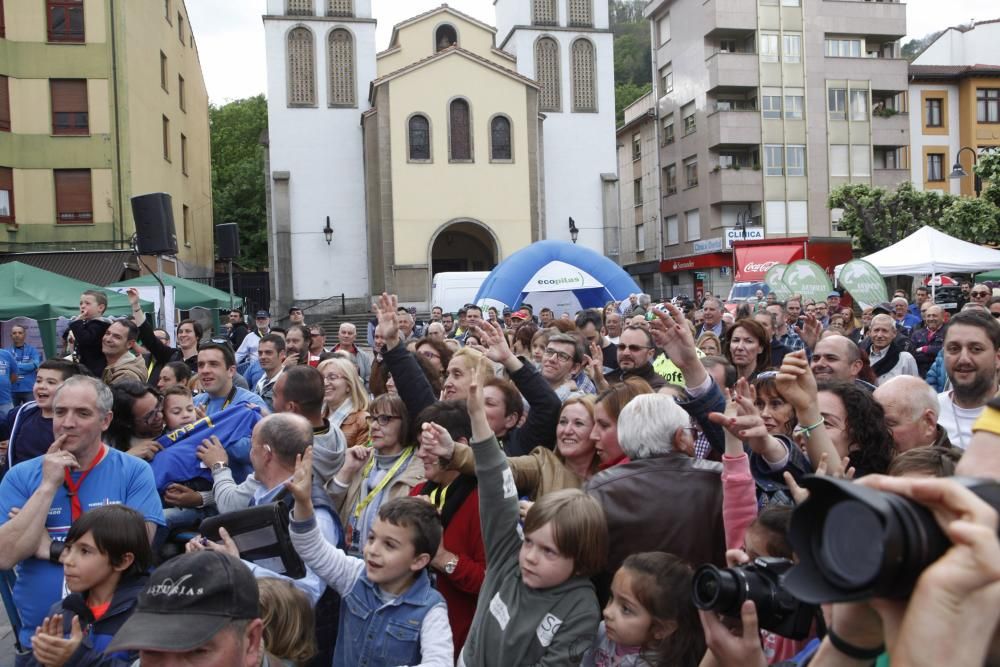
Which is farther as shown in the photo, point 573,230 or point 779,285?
point 573,230

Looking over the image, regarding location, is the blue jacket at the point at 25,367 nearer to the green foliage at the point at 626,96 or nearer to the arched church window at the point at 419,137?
the arched church window at the point at 419,137

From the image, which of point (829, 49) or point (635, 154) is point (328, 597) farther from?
point (635, 154)

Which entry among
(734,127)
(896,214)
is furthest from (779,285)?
(734,127)

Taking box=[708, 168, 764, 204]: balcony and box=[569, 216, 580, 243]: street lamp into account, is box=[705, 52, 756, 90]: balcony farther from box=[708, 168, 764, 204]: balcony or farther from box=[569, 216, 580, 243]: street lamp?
box=[569, 216, 580, 243]: street lamp

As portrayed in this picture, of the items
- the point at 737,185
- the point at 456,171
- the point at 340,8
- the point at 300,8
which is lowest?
the point at 737,185

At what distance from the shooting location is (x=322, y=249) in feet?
122

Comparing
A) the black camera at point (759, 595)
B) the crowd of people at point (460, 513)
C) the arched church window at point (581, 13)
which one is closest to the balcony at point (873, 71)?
the arched church window at point (581, 13)

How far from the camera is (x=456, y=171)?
118 ft

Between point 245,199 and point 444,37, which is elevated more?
point 444,37

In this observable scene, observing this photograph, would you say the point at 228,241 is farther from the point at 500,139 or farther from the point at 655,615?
the point at 655,615

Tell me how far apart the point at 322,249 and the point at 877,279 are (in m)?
26.7

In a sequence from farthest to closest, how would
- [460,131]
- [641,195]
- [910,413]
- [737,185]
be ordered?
1. [641,195]
2. [737,185]
3. [460,131]
4. [910,413]

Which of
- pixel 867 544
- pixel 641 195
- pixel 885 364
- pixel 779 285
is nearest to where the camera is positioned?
pixel 867 544

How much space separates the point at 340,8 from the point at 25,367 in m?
28.6
